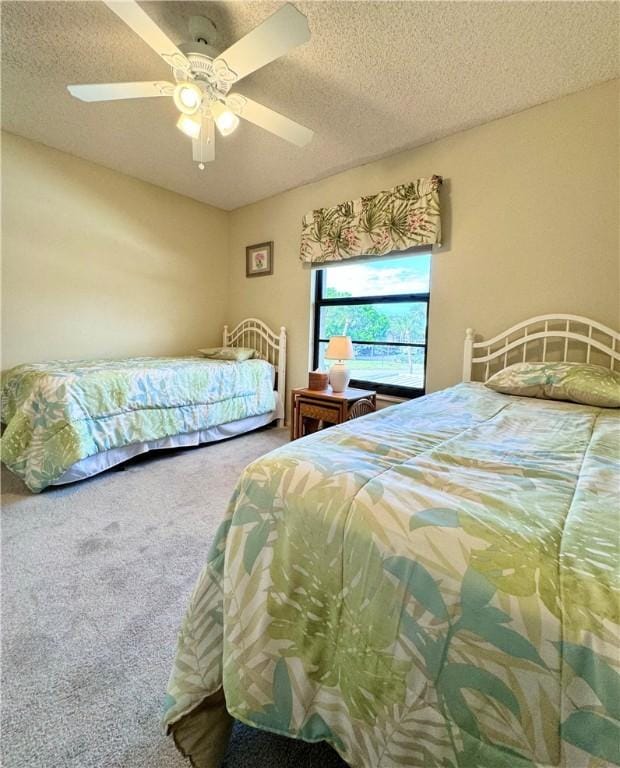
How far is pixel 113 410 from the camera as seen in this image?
7.72ft

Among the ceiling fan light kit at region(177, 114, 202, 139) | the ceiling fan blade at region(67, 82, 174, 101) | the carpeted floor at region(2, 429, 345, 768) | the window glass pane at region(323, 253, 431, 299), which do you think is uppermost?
the ceiling fan blade at region(67, 82, 174, 101)

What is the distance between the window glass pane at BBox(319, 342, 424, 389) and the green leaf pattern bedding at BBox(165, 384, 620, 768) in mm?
1886

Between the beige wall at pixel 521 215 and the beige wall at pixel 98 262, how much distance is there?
1.96 m

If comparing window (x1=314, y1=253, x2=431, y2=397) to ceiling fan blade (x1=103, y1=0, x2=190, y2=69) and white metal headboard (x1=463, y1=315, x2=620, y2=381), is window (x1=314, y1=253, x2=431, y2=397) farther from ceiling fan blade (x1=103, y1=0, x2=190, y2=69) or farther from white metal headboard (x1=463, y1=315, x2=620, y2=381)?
ceiling fan blade (x1=103, y1=0, x2=190, y2=69)

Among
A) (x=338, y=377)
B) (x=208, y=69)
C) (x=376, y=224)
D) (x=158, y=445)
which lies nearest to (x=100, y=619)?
(x=158, y=445)

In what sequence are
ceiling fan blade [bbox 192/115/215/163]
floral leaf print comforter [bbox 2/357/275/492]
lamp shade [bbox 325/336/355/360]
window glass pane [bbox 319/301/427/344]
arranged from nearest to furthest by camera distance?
1. ceiling fan blade [bbox 192/115/215/163]
2. floral leaf print comforter [bbox 2/357/275/492]
3. lamp shade [bbox 325/336/355/360]
4. window glass pane [bbox 319/301/427/344]

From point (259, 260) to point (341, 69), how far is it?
2113mm

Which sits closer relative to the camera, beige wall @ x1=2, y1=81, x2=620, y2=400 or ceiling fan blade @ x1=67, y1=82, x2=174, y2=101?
ceiling fan blade @ x1=67, y1=82, x2=174, y2=101

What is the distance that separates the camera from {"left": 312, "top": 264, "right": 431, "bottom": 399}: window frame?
9.12 ft

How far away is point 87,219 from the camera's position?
3111 mm

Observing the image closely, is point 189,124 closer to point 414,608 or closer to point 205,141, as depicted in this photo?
point 205,141

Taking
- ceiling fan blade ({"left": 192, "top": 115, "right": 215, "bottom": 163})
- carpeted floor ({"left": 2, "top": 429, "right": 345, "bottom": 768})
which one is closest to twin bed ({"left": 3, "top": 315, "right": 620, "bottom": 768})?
carpeted floor ({"left": 2, "top": 429, "right": 345, "bottom": 768})

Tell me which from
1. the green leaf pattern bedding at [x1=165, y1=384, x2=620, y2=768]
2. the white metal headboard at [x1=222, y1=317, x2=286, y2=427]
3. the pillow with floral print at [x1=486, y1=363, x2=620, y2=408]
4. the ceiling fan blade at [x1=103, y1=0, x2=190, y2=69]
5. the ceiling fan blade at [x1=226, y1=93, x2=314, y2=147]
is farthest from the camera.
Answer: the white metal headboard at [x1=222, y1=317, x2=286, y2=427]

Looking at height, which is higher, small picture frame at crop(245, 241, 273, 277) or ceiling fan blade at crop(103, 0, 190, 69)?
ceiling fan blade at crop(103, 0, 190, 69)
